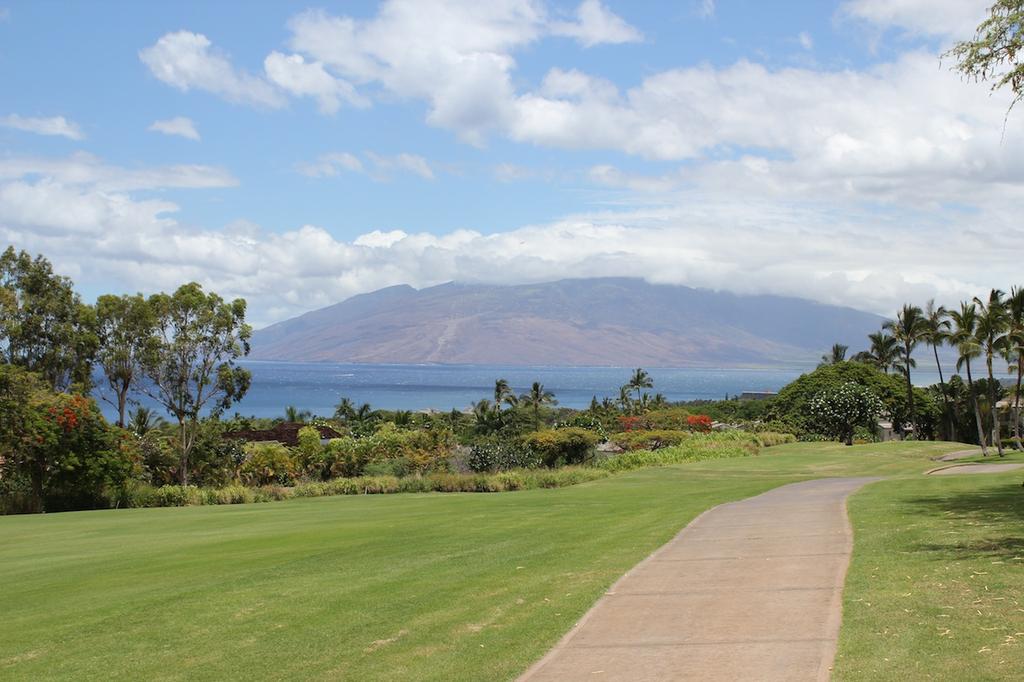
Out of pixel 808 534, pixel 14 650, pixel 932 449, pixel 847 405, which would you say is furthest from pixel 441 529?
pixel 847 405

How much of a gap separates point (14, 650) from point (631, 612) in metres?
6.99

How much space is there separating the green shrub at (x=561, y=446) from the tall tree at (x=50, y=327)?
1115 inches

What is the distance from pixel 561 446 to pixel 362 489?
20.8 metres

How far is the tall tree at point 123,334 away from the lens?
52.2m

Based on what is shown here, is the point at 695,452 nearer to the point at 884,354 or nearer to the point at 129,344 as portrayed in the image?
the point at 129,344

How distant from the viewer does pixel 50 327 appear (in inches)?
2156

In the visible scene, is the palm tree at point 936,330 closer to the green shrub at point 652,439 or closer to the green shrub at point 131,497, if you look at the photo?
the green shrub at point 652,439

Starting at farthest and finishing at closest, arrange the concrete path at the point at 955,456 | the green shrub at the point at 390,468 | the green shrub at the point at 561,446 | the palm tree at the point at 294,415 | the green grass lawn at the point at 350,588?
the palm tree at the point at 294,415, the green shrub at the point at 561,446, the green shrub at the point at 390,468, the concrete path at the point at 955,456, the green grass lawn at the point at 350,588

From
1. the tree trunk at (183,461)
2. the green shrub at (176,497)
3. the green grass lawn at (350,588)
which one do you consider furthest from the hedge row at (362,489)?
the green grass lawn at (350,588)

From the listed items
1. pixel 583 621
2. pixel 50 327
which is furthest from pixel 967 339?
pixel 50 327

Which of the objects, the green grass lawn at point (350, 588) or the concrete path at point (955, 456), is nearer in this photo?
the green grass lawn at point (350, 588)

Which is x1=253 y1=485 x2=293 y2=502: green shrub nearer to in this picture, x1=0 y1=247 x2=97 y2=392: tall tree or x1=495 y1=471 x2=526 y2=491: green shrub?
x1=495 y1=471 x2=526 y2=491: green shrub

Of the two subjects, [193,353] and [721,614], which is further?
[193,353]

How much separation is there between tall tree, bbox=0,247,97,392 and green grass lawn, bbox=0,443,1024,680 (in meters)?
33.8
